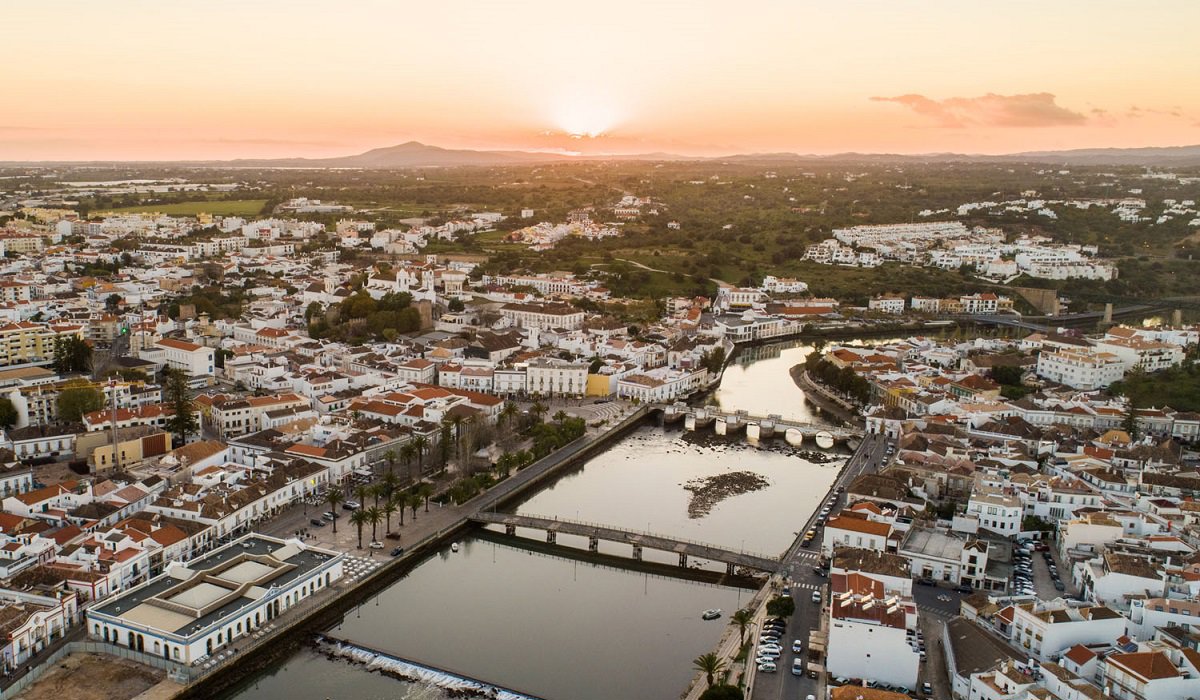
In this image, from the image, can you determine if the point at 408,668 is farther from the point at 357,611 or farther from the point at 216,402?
the point at 216,402

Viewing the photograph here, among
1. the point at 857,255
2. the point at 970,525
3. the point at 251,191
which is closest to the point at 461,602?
the point at 970,525

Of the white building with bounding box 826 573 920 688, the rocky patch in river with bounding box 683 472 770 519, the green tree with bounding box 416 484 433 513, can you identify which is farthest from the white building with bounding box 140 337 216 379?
the white building with bounding box 826 573 920 688

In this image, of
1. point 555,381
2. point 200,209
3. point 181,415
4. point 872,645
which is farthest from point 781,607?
point 200,209

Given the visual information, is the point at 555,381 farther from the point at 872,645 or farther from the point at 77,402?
the point at 872,645

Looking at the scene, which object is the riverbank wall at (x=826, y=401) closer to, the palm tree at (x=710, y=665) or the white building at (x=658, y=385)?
the white building at (x=658, y=385)

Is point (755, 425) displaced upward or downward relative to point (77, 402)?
downward

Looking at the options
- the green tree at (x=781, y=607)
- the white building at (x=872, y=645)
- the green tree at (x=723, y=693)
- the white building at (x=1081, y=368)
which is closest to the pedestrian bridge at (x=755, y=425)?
the white building at (x=1081, y=368)
